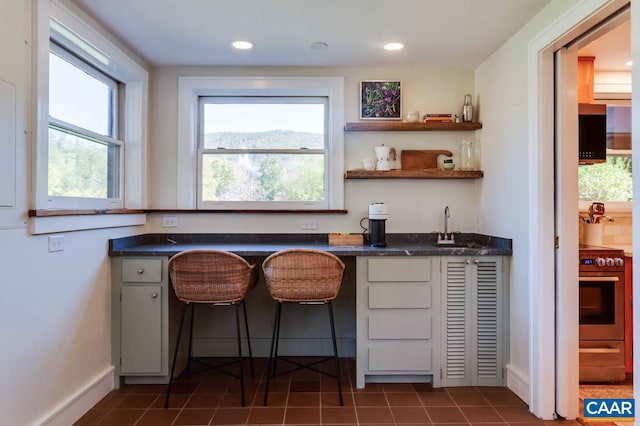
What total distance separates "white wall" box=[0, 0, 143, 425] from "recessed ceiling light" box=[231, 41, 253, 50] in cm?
119

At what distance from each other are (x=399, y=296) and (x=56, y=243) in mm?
2058

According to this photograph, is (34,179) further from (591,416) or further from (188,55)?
Result: (591,416)

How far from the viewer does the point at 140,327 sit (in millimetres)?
2650

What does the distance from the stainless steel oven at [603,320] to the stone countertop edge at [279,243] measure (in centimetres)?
68

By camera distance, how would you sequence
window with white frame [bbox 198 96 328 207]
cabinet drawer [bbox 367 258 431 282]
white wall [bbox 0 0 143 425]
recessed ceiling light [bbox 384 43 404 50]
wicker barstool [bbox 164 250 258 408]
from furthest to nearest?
window with white frame [bbox 198 96 328 207], recessed ceiling light [bbox 384 43 404 50], cabinet drawer [bbox 367 258 431 282], wicker barstool [bbox 164 250 258 408], white wall [bbox 0 0 143 425]

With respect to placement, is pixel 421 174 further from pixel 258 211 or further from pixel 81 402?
pixel 81 402

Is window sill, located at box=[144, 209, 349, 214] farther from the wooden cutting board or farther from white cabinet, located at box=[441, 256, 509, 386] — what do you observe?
white cabinet, located at box=[441, 256, 509, 386]

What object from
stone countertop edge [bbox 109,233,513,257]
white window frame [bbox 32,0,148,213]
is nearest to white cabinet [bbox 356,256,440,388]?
stone countertop edge [bbox 109,233,513,257]

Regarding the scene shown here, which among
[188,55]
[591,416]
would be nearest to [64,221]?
[188,55]

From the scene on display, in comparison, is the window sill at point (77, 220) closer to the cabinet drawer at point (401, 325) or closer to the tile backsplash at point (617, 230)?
the cabinet drawer at point (401, 325)

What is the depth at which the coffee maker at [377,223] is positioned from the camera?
2.93m

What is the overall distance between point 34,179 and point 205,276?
1.01 meters

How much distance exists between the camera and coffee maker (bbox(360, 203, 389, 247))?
9.60 feet

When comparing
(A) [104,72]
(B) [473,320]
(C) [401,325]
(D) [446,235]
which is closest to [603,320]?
(B) [473,320]
